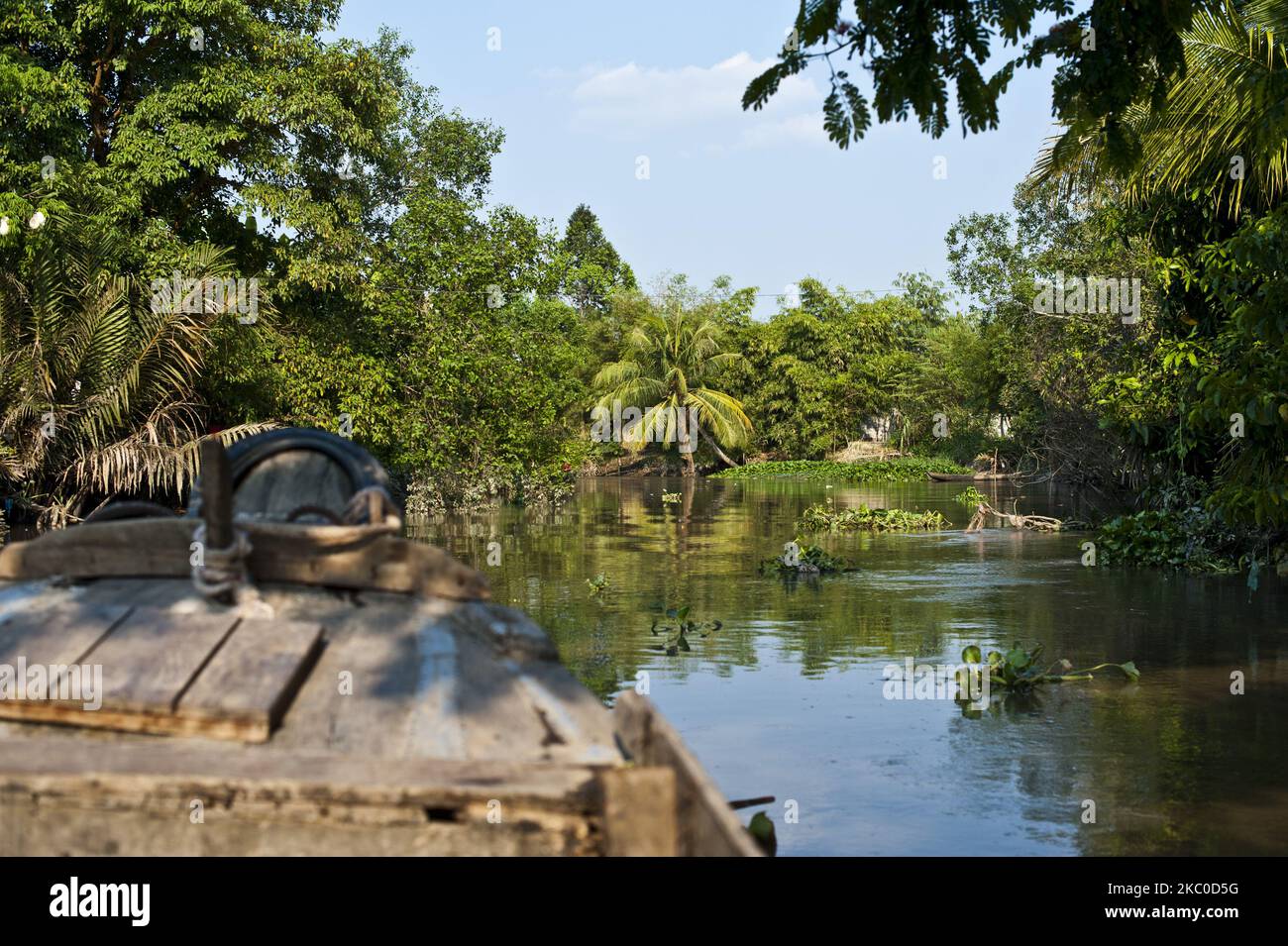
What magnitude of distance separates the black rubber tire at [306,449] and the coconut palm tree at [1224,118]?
623cm

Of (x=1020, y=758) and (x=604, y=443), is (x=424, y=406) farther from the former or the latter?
(x=604, y=443)

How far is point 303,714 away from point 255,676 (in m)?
0.25

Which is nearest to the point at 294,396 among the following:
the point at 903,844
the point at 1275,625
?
the point at 1275,625

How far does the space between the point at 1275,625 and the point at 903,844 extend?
305 inches

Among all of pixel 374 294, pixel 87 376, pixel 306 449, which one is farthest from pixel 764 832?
pixel 374 294

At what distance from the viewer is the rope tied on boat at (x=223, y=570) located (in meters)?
5.00

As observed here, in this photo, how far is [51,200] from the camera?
63.5 feet

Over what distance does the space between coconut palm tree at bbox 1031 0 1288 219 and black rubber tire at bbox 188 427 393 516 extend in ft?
20.4

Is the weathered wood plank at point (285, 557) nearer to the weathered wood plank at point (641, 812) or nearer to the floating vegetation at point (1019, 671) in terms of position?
the weathered wood plank at point (641, 812)

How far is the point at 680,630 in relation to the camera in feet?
40.4

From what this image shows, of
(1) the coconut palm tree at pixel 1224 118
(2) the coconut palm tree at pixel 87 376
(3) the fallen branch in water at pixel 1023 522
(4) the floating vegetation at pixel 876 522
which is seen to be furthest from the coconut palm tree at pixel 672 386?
(1) the coconut palm tree at pixel 1224 118

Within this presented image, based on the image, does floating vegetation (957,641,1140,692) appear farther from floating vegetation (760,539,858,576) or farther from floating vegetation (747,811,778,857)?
floating vegetation (760,539,858,576)

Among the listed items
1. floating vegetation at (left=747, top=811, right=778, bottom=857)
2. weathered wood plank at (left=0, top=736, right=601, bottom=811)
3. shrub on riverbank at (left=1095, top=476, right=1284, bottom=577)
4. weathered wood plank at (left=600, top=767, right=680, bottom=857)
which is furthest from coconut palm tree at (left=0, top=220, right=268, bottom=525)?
weathered wood plank at (left=600, top=767, right=680, bottom=857)

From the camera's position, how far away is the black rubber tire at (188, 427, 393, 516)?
19.4 feet
